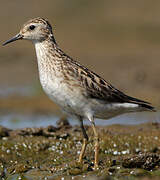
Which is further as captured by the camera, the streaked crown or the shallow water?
the shallow water

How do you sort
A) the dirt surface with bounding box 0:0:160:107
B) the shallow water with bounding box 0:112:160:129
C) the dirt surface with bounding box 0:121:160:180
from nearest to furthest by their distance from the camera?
the dirt surface with bounding box 0:121:160:180
the shallow water with bounding box 0:112:160:129
the dirt surface with bounding box 0:0:160:107

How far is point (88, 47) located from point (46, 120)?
7381mm

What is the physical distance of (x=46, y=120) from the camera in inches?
553

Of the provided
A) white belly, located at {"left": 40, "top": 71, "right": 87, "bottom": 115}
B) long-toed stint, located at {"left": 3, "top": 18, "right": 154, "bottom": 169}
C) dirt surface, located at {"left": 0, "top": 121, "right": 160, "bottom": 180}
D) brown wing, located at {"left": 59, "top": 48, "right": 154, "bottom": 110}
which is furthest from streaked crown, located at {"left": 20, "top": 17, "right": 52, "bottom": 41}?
dirt surface, located at {"left": 0, "top": 121, "right": 160, "bottom": 180}

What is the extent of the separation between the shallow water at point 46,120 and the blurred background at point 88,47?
5cm

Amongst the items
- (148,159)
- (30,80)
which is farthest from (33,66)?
(148,159)

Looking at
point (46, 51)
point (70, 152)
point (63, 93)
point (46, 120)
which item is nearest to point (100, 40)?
point (46, 120)

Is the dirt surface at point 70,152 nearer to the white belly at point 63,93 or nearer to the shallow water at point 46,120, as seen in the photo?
the white belly at point 63,93

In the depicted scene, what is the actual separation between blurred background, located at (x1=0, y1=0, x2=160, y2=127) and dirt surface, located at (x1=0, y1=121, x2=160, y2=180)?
2872 millimetres

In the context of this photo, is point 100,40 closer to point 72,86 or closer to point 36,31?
point 36,31

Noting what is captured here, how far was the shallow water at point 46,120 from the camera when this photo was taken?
44.7 feet

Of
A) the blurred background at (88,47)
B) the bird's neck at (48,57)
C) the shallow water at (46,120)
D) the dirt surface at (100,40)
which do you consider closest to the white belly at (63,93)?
the bird's neck at (48,57)

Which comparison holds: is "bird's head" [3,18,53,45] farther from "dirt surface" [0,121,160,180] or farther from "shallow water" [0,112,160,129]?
"shallow water" [0,112,160,129]

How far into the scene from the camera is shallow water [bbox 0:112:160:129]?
44.7 ft
